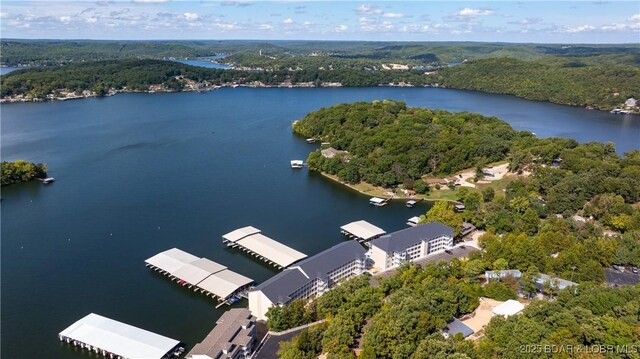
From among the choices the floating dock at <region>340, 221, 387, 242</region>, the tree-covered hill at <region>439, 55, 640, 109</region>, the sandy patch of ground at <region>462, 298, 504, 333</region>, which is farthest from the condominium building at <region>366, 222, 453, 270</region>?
the tree-covered hill at <region>439, 55, 640, 109</region>

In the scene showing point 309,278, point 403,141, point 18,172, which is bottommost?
point 309,278

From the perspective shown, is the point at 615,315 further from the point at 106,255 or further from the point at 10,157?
the point at 10,157

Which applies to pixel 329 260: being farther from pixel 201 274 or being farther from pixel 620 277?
pixel 620 277

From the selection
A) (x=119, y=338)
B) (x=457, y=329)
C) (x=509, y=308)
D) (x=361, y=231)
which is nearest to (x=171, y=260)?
(x=119, y=338)

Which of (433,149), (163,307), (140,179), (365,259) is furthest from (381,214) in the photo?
(140,179)

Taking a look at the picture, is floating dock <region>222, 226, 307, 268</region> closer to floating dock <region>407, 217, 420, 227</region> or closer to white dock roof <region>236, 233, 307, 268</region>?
white dock roof <region>236, 233, 307, 268</region>

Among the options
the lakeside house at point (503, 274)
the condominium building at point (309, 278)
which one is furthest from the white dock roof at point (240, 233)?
the lakeside house at point (503, 274)

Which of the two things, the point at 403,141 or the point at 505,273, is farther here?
the point at 403,141
